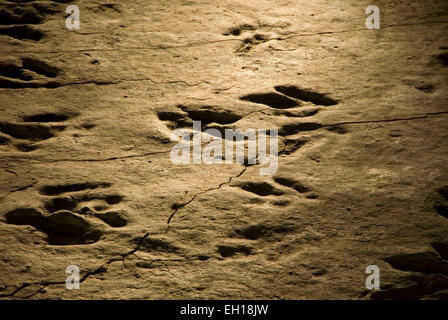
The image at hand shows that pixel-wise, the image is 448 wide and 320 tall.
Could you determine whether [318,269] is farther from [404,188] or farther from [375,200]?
[404,188]

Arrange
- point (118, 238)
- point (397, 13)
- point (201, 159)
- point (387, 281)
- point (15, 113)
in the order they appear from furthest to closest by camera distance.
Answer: point (397, 13), point (15, 113), point (201, 159), point (118, 238), point (387, 281)

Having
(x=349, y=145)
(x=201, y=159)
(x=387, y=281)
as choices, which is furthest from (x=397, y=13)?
(x=387, y=281)

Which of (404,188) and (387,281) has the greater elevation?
(404,188)

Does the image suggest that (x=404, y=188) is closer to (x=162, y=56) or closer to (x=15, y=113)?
(x=162, y=56)

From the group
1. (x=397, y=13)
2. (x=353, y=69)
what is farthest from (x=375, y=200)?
(x=397, y=13)

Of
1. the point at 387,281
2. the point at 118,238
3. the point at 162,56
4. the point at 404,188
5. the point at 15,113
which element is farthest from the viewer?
the point at 162,56

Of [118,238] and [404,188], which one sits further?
[404,188]

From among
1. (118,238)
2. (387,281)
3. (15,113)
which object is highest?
(15,113)
